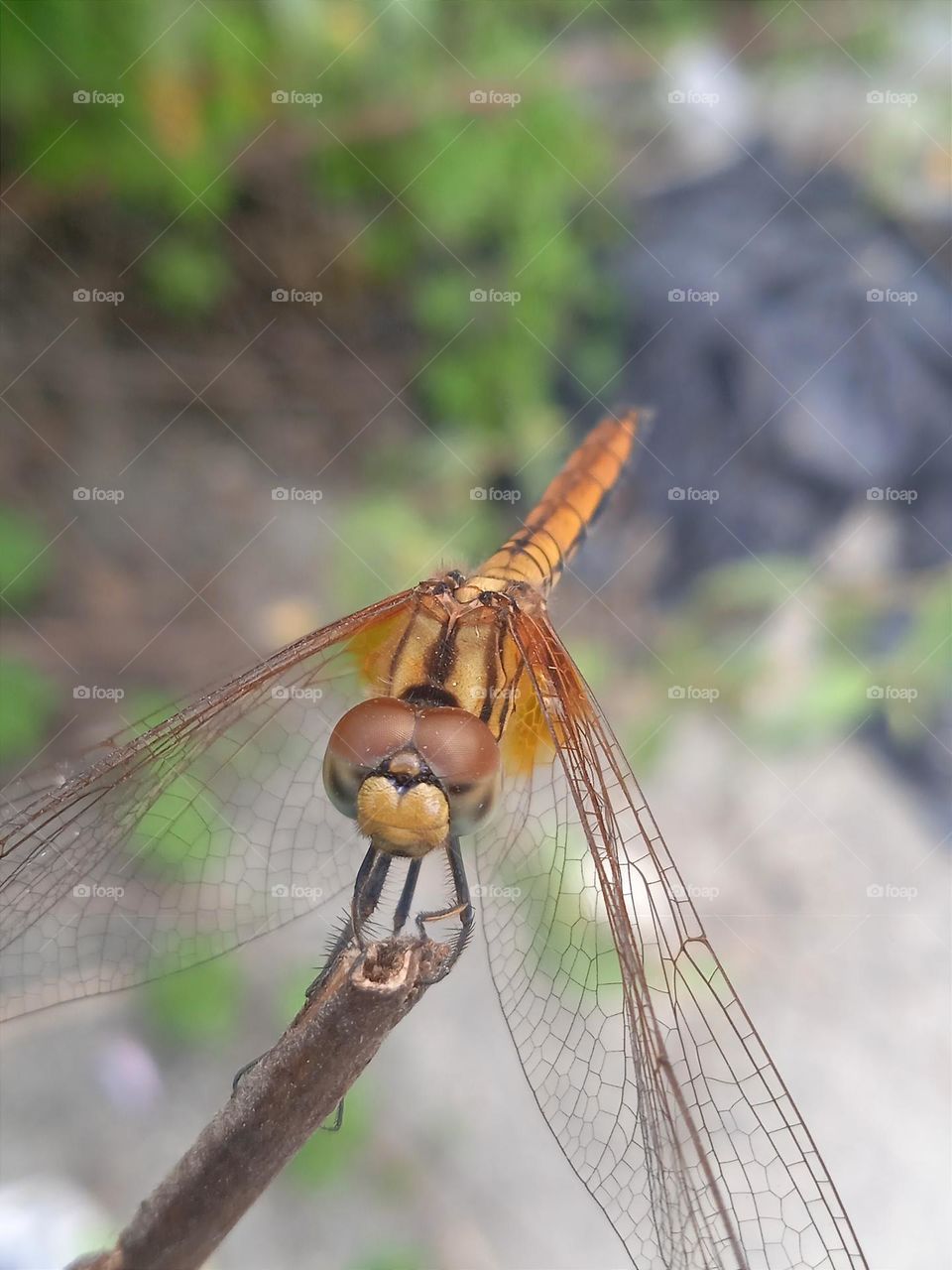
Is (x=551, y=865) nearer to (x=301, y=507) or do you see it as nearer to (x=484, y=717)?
(x=484, y=717)

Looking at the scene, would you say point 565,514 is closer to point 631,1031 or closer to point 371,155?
point 631,1031

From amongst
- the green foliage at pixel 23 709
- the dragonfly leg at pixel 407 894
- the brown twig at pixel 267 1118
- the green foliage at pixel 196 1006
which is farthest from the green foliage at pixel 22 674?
the brown twig at pixel 267 1118

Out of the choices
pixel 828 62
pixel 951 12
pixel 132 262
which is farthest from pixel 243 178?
pixel 951 12

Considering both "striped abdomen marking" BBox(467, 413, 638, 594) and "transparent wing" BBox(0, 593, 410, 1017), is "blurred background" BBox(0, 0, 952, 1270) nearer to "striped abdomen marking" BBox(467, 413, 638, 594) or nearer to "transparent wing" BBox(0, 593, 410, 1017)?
"striped abdomen marking" BBox(467, 413, 638, 594)

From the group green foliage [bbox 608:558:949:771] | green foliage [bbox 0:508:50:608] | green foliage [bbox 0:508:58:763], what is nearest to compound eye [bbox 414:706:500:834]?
green foliage [bbox 608:558:949:771]

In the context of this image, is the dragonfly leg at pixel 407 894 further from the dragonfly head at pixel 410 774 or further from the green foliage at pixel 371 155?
the green foliage at pixel 371 155

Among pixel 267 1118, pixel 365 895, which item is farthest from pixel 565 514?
pixel 267 1118
